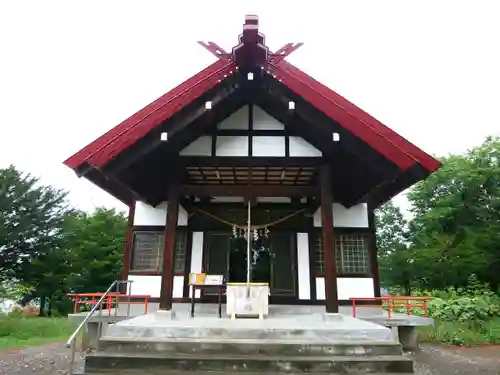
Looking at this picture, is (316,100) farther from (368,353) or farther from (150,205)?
(150,205)

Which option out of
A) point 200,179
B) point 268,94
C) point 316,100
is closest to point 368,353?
point 316,100

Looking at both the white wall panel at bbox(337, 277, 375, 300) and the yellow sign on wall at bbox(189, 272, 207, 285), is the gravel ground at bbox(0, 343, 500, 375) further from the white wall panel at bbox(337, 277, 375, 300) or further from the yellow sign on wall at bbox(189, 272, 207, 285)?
the yellow sign on wall at bbox(189, 272, 207, 285)

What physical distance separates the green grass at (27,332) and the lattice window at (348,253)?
8411mm

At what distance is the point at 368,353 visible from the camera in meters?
4.07

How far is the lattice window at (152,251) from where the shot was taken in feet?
28.7

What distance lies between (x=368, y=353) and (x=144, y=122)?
4.58 m

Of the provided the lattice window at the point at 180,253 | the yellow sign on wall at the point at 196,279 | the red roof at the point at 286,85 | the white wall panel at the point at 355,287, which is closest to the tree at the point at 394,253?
the white wall panel at the point at 355,287

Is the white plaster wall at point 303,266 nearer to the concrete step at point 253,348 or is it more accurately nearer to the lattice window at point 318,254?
the lattice window at point 318,254

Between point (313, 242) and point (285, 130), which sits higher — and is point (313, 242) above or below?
below

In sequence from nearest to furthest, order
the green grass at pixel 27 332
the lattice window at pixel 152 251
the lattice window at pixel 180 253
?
the lattice window at pixel 180 253 → the lattice window at pixel 152 251 → the green grass at pixel 27 332

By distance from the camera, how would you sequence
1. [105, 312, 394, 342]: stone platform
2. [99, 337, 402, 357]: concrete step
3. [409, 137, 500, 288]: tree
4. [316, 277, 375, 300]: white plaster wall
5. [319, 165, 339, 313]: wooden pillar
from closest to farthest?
[99, 337, 402, 357]: concrete step < [105, 312, 394, 342]: stone platform < [319, 165, 339, 313]: wooden pillar < [316, 277, 375, 300]: white plaster wall < [409, 137, 500, 288]: tree

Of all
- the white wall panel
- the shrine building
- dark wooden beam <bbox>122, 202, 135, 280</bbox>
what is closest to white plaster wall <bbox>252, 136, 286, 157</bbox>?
the shrine building

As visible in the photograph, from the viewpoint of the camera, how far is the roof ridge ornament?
5699 mm

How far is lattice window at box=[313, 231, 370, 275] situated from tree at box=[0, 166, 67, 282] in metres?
22.5
